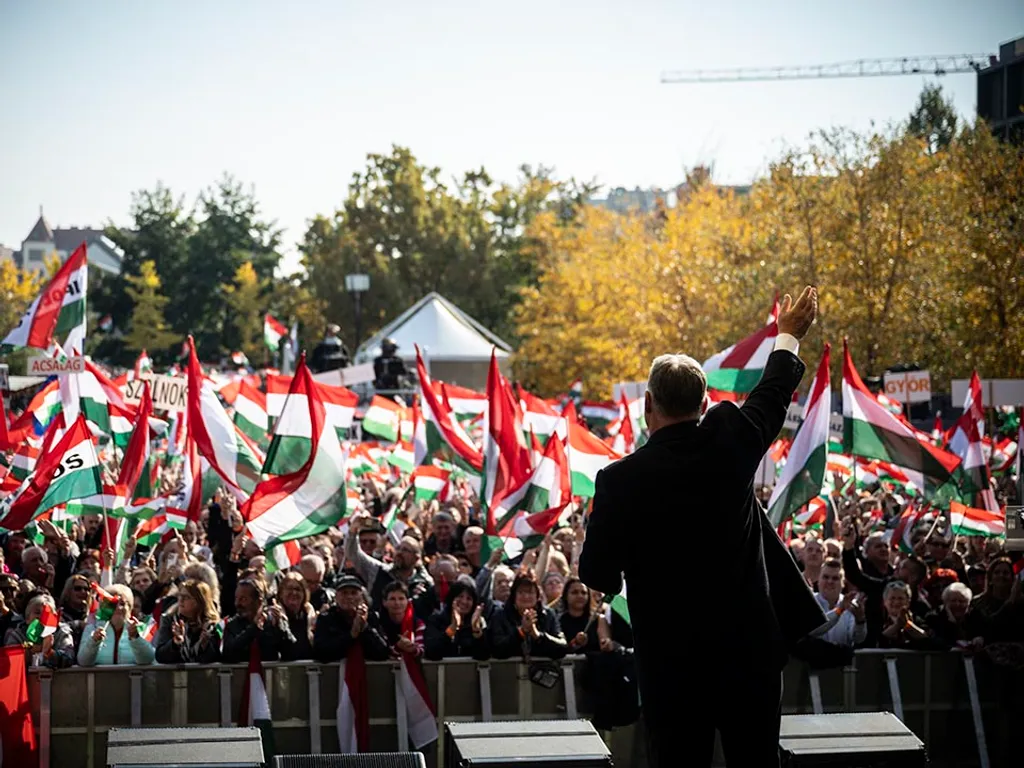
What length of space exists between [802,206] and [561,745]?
97.5 feet

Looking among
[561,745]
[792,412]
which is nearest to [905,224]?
[792,412]

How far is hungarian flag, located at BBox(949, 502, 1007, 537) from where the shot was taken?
14.0m

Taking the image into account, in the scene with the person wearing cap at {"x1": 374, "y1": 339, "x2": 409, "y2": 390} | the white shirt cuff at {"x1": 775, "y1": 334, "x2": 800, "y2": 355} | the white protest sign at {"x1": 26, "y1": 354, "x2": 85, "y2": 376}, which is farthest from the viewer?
the person wearing cap at {"x1": 374, "y1": 339, "x2": 409, "y2": 390}

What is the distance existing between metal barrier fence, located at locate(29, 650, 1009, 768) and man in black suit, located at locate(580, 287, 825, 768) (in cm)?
554

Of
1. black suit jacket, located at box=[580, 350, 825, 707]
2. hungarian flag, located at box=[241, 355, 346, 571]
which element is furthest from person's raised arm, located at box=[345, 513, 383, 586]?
black suit jacket, located at box=[580, 350, 825, 707]

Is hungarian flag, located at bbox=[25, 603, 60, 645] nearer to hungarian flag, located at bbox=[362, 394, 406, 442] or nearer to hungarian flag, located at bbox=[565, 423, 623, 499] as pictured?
hungarian flag, located at bbox=[565, 423, 623, 499]

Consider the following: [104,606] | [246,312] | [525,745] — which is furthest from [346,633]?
[246,312]

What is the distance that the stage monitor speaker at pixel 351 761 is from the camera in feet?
20.0

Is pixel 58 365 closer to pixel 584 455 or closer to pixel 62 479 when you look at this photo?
pixel 62 479

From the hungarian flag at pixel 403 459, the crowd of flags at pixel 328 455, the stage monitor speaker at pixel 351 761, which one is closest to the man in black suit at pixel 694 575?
the stage monitor speaker at pixel 351 761

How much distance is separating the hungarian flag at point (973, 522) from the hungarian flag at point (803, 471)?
240cm

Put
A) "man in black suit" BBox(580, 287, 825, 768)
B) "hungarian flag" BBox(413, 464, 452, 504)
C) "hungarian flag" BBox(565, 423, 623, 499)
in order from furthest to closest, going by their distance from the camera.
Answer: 1. "hungarian flag" BBox(413, 464, 452, 504)
2. "hungarian flag" BBox(565, 423, 623, 499)
3. "man in black suit" BBox(580, 287, 825, 768)

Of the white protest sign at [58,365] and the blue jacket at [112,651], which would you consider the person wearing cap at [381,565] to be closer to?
the blue jacket at [112,651]

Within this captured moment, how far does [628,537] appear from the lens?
4.36m
